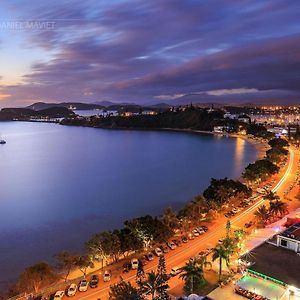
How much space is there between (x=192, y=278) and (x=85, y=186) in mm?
35270

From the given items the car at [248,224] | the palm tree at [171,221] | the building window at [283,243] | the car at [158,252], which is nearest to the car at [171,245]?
the car at [158,252]

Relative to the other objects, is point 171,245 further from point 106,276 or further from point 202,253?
point 106,276

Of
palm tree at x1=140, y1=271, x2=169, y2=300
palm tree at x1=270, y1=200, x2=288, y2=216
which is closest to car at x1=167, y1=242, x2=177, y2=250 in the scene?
palm tree at x1=140, y1=271, x2=169, y2=300

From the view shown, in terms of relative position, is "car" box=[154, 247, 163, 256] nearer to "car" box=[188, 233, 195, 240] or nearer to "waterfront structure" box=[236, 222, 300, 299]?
"car" box=[188, 233, 195, 240]

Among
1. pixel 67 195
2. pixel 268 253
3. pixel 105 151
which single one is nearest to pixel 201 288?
pixel 268 253

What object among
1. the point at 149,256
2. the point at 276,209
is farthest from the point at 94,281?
the point at 276,209

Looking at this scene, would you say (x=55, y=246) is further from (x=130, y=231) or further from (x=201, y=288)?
(x=201, y=288)

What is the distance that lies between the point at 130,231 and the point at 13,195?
92.4 ft

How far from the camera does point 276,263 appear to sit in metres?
17.2

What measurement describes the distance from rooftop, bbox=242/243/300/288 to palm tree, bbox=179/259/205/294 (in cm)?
250

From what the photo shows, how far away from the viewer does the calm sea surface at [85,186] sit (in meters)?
30.4

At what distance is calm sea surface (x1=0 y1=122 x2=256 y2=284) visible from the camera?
99.8 feet

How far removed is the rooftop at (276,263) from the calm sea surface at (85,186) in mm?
15081

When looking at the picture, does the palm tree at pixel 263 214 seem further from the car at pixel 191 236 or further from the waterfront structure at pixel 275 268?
the waterfront structure at pixel 275 268
